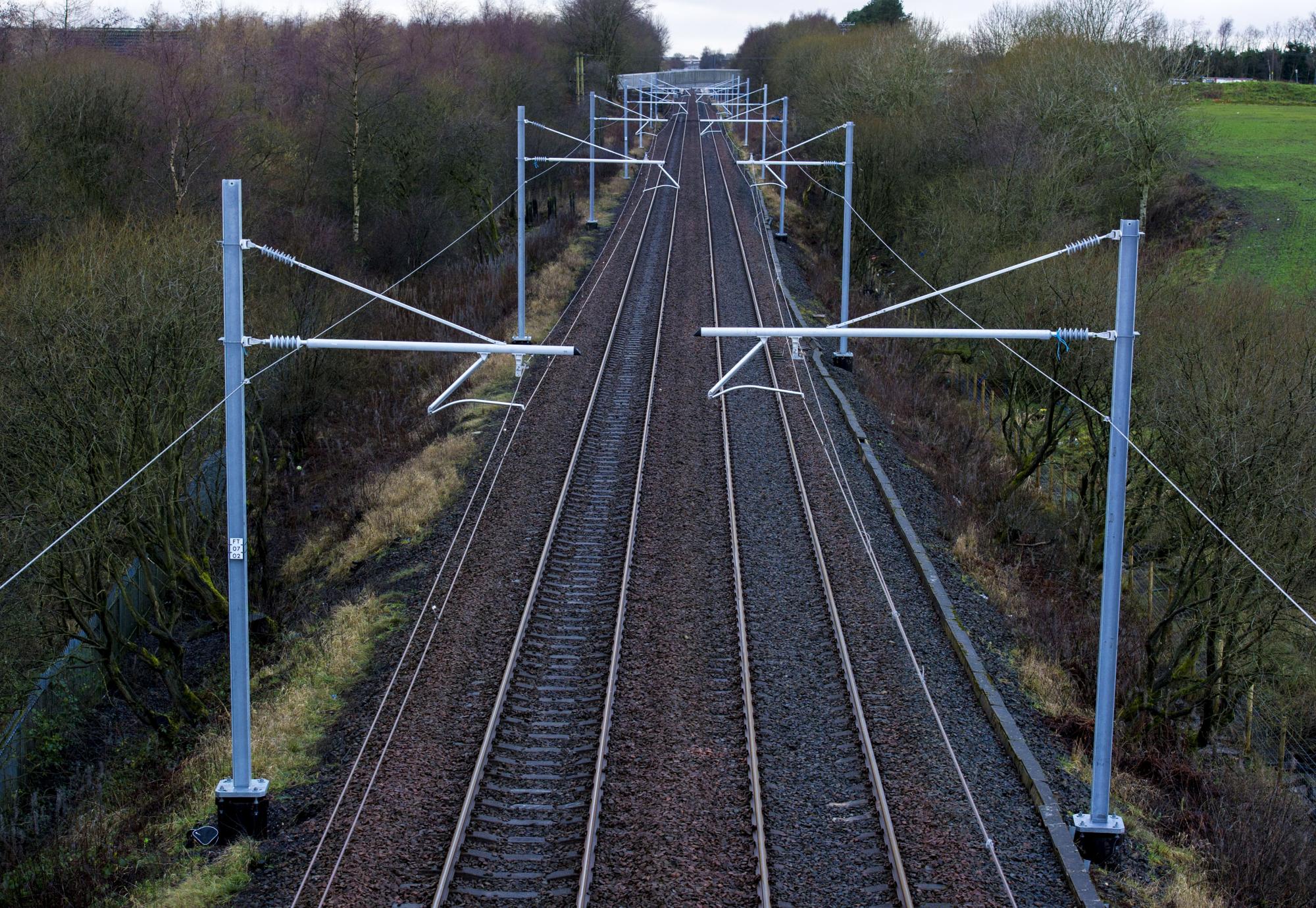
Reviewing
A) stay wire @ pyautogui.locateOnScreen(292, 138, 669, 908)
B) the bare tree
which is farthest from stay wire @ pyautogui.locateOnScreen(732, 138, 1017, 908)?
the bare tree

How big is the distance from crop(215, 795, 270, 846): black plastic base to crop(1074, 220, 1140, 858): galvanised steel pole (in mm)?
7105

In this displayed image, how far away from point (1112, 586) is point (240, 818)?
308 inches

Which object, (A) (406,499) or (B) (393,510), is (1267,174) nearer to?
(A) (406,499)

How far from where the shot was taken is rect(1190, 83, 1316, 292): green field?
130 feet

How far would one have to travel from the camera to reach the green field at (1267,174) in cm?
3975

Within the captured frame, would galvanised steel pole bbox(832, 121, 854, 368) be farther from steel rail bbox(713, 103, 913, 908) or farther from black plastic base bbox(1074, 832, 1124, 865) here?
black plastic base bbox(1074, 832, 1124, 865)

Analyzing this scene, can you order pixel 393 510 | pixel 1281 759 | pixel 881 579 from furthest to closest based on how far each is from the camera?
pixel 393 510 → pixel 881 579 → pixel 1281 759

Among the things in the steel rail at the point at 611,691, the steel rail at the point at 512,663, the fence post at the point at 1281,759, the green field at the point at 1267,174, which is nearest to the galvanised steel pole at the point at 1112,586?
the fence post at the point at 1281,759

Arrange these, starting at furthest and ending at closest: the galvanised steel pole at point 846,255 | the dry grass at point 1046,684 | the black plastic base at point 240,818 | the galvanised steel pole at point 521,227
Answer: the galvanised steel pole at point 846,255 < the galvanised steel pole at point 521,227 < the dry grass at point 1046,684 < the black plastic base at point 240,818

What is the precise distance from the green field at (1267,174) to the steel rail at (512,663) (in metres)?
17.3

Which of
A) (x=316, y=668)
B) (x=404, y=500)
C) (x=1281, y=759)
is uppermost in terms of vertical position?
(x=404, y=500)

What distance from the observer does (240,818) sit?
406 inches

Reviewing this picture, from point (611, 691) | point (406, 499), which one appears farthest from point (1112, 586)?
point (406, 499)

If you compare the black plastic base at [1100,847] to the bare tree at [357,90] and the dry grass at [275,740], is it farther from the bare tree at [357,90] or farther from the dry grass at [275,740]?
the bare tree at [357,90]
